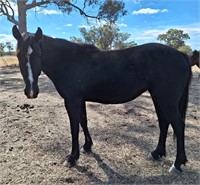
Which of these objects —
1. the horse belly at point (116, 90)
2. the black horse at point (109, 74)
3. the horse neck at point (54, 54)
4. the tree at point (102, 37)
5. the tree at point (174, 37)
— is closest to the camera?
the black horse at point (109, 74)

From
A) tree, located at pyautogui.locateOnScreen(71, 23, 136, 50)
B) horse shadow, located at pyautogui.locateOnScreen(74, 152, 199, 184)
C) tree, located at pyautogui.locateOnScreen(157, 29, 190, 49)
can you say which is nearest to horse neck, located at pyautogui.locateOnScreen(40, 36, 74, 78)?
horse shadow, located at pyautogui.locateOnScreen(74, 152, 199, 184)

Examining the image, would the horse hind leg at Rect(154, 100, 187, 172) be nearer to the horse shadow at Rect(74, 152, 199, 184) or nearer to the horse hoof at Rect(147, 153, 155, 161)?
the horse shadow at Rect(74, 152, 199, 184)

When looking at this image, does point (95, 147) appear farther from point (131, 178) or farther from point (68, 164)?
point (131, 178)

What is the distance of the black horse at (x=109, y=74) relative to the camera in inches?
112

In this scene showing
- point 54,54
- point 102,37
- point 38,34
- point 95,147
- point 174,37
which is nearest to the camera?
point 38,34

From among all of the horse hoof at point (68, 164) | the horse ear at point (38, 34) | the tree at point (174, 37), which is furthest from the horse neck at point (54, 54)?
the tree at point (174, 37)

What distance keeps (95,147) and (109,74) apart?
126 centimetres

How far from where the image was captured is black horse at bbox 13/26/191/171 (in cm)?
286

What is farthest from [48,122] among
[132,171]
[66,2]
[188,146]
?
[66,2]

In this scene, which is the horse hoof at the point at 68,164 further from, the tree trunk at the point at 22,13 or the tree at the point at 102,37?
the tree at the point at 102,37

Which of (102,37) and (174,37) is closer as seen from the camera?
(102,37)

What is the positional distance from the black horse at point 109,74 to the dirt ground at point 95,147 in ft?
0.74

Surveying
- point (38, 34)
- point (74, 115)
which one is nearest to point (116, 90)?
point (74, 115)

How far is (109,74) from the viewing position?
10.2ft
